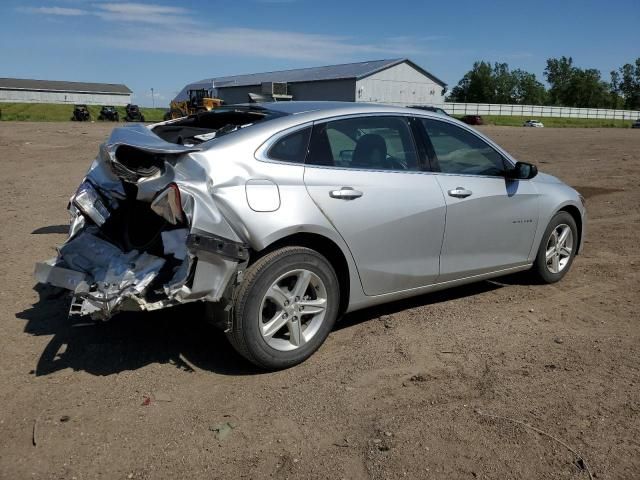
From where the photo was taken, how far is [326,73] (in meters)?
62.2

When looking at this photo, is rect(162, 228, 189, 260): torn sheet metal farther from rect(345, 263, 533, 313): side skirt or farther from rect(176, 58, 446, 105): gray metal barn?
rect(176, 58, 446, 105): gray metal barn

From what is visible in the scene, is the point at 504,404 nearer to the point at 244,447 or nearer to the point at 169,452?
the point at 244,447

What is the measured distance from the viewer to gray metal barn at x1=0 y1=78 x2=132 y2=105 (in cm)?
8936

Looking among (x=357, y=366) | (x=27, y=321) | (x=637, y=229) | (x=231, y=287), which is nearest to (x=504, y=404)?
(x=357, y=366)

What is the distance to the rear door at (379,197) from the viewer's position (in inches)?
153

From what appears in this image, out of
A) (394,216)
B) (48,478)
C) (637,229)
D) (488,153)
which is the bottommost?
(48,478)

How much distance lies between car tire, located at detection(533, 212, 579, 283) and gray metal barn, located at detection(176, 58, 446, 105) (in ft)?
153

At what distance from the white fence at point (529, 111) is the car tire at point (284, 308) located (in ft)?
219

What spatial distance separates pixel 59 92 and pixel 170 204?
337 ft

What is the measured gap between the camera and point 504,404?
11.1 feet

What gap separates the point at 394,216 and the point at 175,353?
73.4 inches

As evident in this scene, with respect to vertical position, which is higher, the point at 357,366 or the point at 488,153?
the point at 488,153

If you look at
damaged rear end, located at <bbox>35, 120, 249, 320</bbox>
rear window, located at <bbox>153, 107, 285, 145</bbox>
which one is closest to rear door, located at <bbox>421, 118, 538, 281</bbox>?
rear window, located at <bbox>153, 107, 285, 145</bbox>

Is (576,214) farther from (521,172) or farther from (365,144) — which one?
(365,144)
